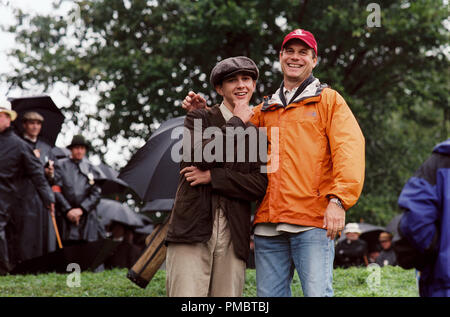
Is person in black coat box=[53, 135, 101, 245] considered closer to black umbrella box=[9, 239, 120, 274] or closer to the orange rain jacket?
black umbrella box=[9, 239, 120, 274]

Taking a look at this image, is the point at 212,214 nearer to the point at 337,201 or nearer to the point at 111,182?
the point at 337,201

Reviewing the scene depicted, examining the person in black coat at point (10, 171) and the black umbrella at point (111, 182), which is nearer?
the person in black coat at point (10, 171)

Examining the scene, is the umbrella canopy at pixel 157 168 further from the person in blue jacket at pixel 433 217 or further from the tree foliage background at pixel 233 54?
the tree foliage background at pixel 233 54

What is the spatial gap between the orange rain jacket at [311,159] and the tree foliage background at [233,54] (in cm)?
1130

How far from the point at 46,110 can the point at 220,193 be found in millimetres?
7242

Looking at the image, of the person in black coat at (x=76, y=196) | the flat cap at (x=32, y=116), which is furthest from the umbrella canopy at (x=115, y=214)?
the flat cap at (x=32, y=116)

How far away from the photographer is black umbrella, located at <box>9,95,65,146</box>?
10173 millimetres

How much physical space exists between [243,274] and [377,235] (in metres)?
12.3

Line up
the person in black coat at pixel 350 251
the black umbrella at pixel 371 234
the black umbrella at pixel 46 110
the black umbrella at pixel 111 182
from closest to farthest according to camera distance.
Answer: the black umbrella at pixel 46 110
the person in black coat at pixel 350 251
the black umbrella at pixel 111 182
the black umbrella at pixel 371 234

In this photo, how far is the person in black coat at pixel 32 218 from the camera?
9188 millimetres

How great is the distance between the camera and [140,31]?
1784cm

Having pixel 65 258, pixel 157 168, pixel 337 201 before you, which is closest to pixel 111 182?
pixel 65 258

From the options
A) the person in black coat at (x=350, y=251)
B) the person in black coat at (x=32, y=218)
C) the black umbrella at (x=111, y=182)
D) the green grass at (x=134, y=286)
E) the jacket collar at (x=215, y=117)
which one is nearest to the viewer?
the jacket collar at (x=215, y=117)
